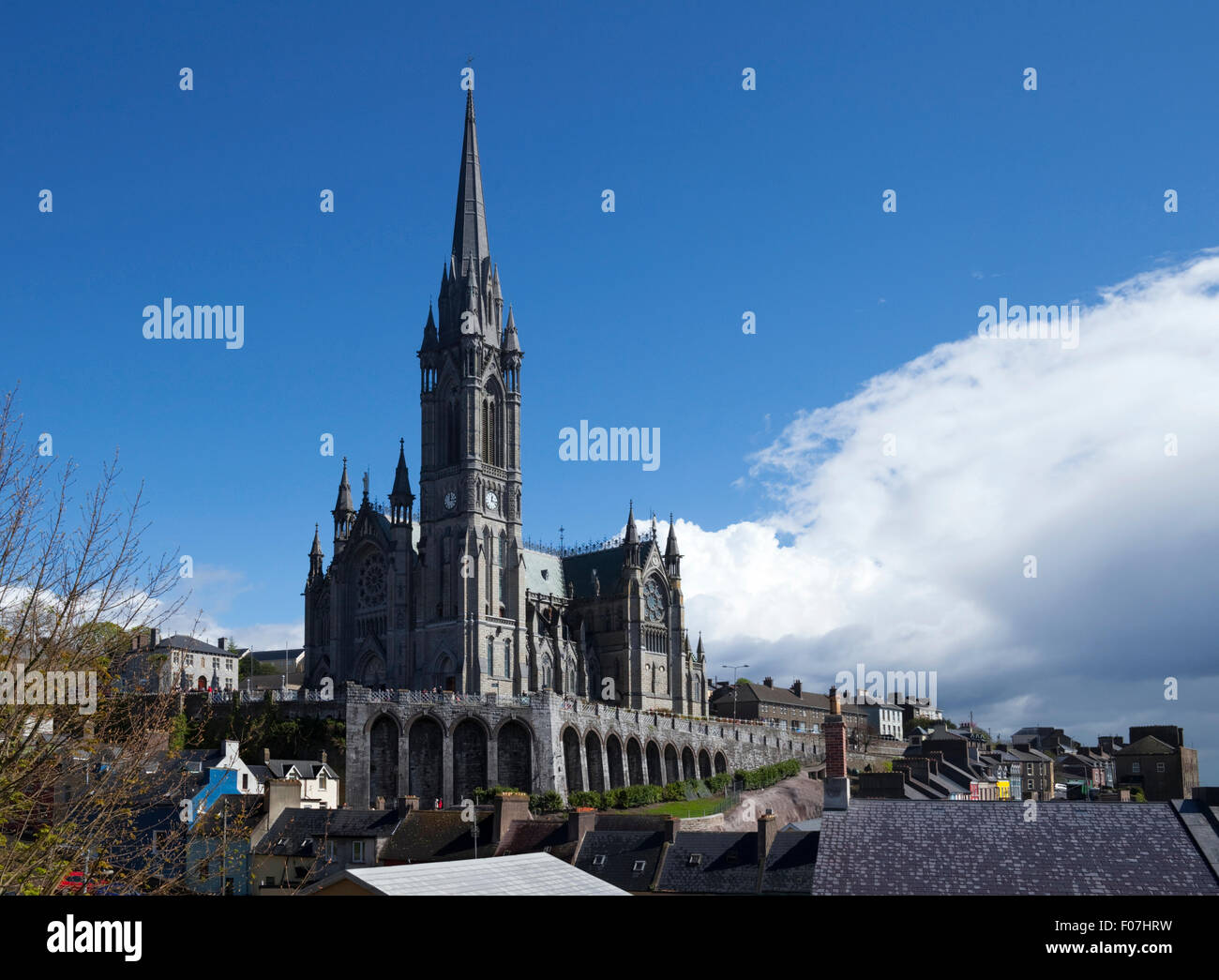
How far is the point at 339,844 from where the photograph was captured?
5050cm

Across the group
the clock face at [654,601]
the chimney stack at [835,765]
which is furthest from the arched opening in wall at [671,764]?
the chimney stack at [835,765]

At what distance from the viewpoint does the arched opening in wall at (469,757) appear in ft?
257

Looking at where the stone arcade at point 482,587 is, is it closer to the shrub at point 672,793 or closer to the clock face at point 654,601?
the clock face at point 654,601

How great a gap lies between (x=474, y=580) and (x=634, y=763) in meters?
21.6

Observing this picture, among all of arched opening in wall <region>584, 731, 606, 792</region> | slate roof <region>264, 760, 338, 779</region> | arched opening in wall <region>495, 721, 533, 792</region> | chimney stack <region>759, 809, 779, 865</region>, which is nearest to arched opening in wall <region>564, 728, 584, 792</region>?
arched opening in wall <region>584, 731, 606, 792</region>

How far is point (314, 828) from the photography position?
170ft

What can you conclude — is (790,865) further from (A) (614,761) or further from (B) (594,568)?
(B) (594,568)

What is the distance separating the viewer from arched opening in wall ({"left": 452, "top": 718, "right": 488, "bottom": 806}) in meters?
78.2

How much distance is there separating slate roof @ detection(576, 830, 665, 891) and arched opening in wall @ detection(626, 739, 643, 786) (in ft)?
147

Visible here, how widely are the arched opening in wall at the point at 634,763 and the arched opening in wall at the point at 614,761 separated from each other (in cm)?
120

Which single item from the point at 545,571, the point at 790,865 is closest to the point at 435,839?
the point at 790,865

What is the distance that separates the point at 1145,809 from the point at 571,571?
94.4m

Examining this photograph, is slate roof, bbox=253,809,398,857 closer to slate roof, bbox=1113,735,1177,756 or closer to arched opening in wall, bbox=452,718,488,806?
arched opening in wall, bbox=452,718,488,806
